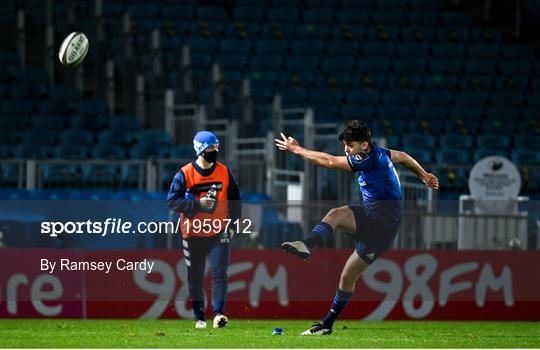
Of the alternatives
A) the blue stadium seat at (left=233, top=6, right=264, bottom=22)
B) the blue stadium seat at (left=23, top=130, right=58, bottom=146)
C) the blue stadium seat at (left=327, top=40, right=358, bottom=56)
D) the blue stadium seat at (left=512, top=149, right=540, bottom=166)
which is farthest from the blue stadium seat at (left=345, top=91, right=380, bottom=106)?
the blue stadium seat at (left=23, top=130, right=58, bottom=146)

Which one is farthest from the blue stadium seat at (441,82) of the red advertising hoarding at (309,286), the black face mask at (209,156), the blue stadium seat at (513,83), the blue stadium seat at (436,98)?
the black face mask at (209,156)

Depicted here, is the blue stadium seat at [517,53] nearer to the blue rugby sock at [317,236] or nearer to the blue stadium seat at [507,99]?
the blue stadium seat at [507,99]

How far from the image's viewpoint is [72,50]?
20234mm

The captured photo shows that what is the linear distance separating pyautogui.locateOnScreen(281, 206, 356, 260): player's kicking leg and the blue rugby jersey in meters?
0.24

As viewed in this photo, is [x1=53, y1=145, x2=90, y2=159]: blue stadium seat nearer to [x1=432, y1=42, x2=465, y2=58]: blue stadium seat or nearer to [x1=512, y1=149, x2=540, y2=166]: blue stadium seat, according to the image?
[x1=512, y1=149, x2=540, y2=166]: blue stadium seat

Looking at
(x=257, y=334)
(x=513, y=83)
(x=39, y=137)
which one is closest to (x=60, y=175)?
(x=39, y=137)

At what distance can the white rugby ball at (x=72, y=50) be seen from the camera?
65.6ft

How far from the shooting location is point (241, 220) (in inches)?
652

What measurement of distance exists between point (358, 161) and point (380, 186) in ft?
1.64

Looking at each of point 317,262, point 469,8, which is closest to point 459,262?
point 317,262

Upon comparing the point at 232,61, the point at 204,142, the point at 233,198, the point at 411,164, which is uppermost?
the point at 232,61

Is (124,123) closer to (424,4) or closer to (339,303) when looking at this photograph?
(424,4)

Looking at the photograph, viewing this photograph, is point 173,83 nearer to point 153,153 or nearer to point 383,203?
point 153,153

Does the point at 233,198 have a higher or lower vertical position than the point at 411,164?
lower
